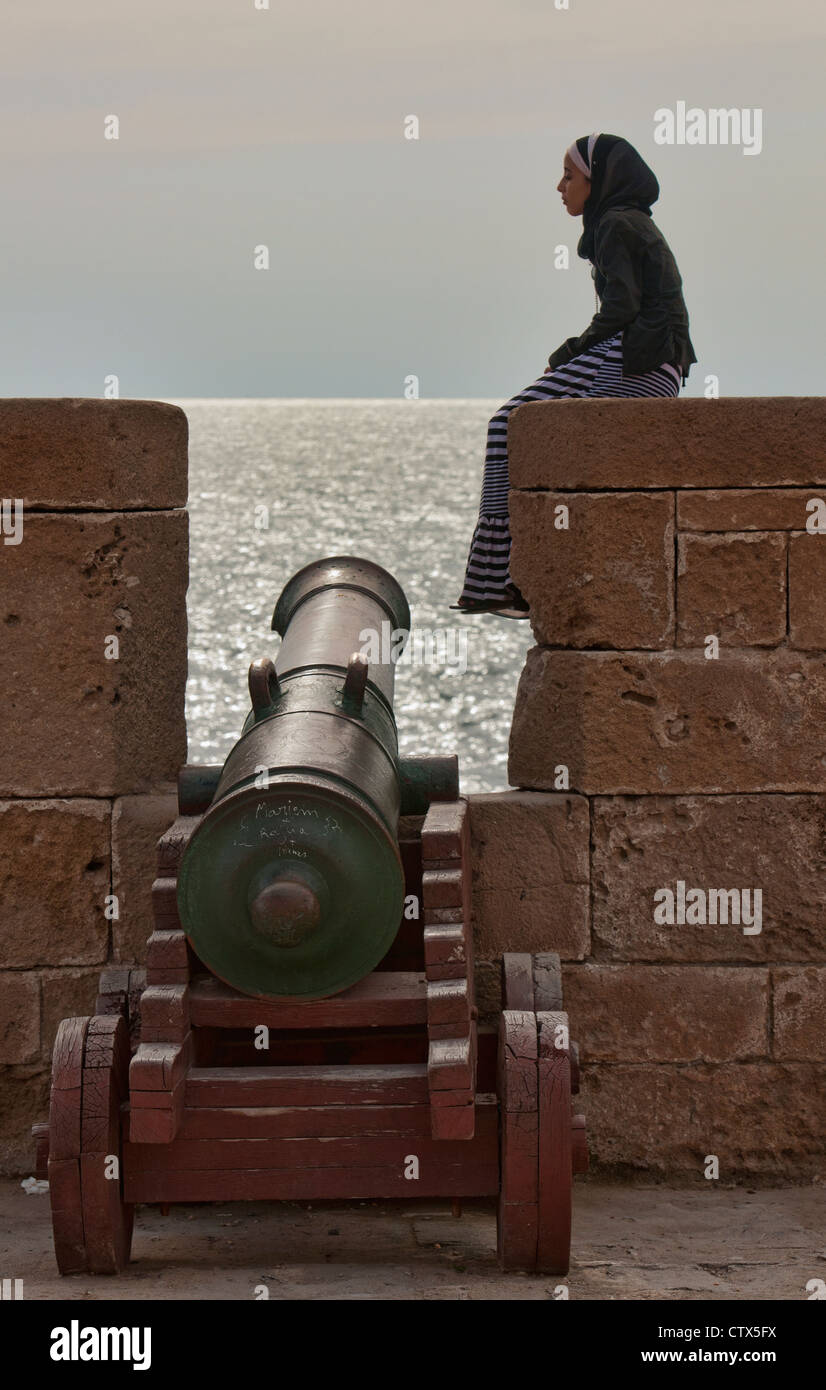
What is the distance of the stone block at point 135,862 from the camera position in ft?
17.1

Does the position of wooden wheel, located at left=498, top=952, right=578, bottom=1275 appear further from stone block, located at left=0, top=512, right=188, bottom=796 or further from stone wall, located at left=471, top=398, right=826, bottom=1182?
stone block, located at left=0, top=512, right=188, bottom=796

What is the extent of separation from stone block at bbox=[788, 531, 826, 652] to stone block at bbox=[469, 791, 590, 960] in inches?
34.4

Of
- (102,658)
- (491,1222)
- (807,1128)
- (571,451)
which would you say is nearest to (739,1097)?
(807,1128)

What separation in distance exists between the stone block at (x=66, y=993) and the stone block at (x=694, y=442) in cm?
217

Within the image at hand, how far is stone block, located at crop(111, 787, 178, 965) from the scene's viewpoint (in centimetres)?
521

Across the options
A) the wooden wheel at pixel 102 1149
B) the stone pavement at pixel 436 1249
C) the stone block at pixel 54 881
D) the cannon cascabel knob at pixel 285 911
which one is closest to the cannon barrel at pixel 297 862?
the cannon cascabel knob at pixel 285 911

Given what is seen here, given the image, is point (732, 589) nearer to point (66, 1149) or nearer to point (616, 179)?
point (616, 179)

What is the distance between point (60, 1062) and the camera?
4.29 m

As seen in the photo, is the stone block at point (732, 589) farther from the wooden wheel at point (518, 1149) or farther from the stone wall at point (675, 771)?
the wooden wheel at point (518, 1149)

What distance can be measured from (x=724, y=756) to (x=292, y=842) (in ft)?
5.58

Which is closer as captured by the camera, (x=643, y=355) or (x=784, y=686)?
(x=784, y=686)

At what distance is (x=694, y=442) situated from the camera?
5090 millimetres

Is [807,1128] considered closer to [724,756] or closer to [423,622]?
[724,756]

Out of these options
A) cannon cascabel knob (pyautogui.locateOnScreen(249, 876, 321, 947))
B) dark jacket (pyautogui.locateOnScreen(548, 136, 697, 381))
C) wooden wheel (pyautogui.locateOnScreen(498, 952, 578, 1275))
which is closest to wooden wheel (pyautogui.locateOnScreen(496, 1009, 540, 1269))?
wooden wheel (pyautogui.locateOnScreen(498, 952, 578, 1275))
